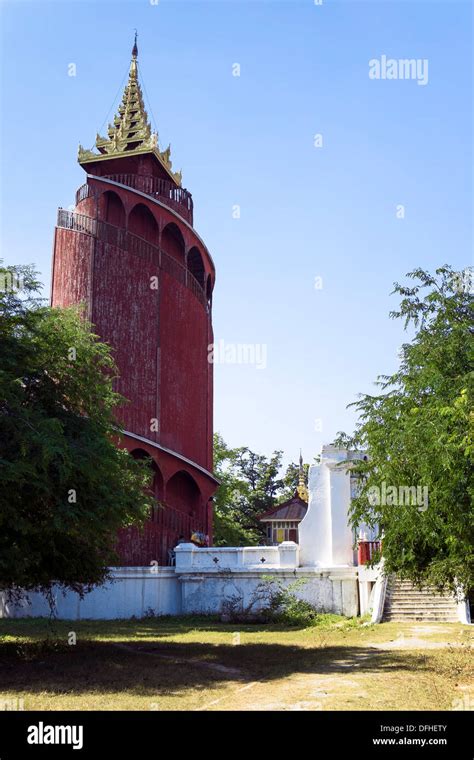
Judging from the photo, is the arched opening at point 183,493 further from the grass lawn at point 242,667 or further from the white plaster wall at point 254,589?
the grass lawn at point 242,667

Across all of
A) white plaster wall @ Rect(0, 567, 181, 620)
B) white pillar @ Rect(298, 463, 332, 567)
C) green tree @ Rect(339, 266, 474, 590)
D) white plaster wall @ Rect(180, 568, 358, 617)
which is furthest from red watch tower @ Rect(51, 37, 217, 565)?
green tree @ Rect(339, 266, 474, 590)

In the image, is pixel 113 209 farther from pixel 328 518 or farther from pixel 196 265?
pixel 328 518

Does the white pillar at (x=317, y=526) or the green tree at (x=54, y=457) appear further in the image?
the white pillar at (x=317, y=526)

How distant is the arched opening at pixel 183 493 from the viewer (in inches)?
1160

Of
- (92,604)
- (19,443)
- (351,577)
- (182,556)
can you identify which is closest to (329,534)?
(351,577)

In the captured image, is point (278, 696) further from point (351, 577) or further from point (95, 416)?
point (351, 577)

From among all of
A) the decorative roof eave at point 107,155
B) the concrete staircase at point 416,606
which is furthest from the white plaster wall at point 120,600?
the decorative roof eave at point 107,155

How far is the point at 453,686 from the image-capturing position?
33.2ft

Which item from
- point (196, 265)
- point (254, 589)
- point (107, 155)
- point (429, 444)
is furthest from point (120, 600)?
point (107, 155)

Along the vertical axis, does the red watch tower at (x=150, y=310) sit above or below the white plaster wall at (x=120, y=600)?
above

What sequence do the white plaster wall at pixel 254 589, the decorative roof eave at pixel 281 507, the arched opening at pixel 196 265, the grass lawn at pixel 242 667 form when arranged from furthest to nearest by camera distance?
the decorative roof eave at pixel 281 507 → the arched opening at pixel 196 265 → the white plaster wall at pixel 254 589 → the grass lawn at pixel 242 667

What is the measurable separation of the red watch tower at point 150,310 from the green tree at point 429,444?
1446 cm

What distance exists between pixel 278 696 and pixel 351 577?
42.0ft

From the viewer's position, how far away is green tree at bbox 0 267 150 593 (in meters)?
11.6
